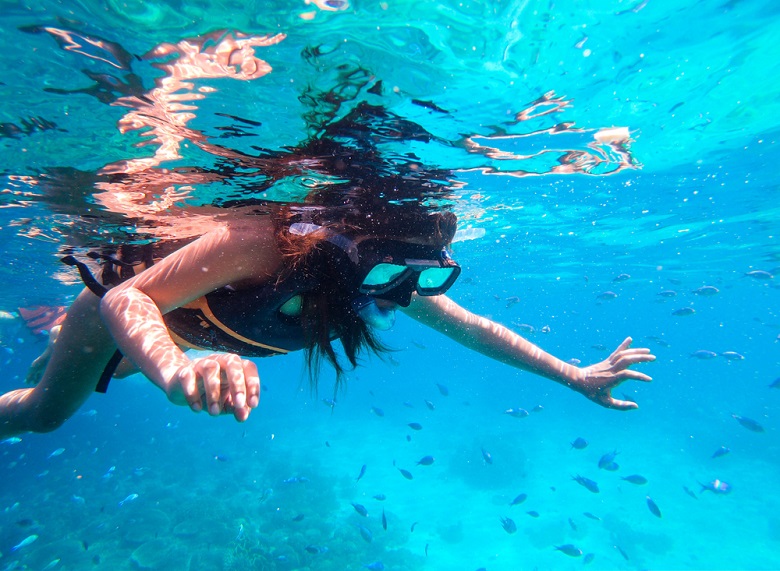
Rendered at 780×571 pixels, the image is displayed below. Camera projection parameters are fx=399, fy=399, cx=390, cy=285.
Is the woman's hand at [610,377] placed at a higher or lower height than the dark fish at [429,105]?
lower

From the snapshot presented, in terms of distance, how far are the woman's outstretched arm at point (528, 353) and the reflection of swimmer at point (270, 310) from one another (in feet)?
0.04

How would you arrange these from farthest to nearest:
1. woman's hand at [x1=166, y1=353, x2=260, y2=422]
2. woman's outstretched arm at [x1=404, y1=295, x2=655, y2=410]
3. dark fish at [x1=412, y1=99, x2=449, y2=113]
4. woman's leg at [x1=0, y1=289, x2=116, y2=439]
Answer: dark fish at [x1=412, y1=99, x2=449, y2=113]
woman's outstretched arm at [x1=404, y1=295, x2=655, y2=410]
woman's leg at [x1=0, y1=289, x2=116, y2=439]
woman's hand at [x1=166, y1=353, x2=260, y2=422]

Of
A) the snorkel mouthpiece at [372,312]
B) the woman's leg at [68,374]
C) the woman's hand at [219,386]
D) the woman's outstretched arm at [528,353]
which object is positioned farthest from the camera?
the woman's outstretched arm at [528,353]

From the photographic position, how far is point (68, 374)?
158 inches

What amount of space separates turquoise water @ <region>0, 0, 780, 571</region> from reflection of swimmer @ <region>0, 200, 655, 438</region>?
6.92 ft

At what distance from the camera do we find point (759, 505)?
22.5 metres

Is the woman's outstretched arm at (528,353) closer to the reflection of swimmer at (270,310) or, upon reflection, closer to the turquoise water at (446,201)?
the reflection of swimmer at (270,310)

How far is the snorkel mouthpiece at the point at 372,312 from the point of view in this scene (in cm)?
341

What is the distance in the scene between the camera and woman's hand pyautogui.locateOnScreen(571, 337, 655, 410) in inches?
155

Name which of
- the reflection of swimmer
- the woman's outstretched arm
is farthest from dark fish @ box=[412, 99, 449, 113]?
the woman's outstretched arm

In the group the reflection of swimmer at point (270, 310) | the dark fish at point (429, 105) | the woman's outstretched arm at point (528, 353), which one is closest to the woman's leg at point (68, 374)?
the reflection of swimmer at point (270, 310)

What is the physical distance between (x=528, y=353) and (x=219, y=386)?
3657 mm

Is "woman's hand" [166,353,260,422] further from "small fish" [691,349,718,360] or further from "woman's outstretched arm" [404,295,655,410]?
"small fish" [691,349,718,360]

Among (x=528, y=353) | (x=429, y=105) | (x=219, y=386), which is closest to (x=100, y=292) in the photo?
(x=219, y=386)
